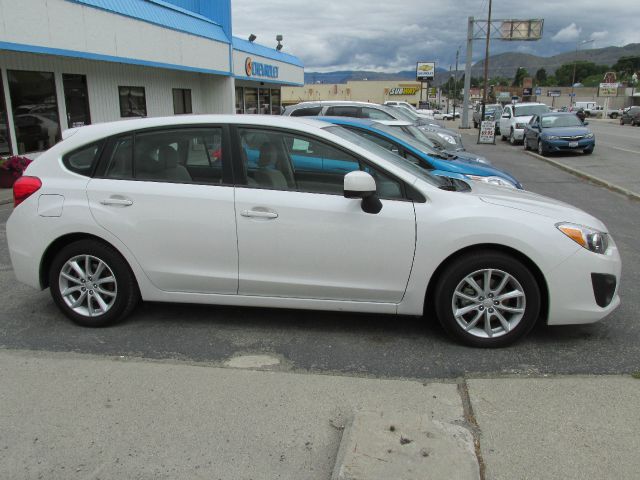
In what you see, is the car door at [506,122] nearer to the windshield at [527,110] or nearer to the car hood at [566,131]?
the windshield at [527,110]

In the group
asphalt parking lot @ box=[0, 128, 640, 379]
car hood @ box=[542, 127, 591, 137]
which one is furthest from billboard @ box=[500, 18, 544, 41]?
asphalt parking lot @ box=[0, 128, 640, 379]

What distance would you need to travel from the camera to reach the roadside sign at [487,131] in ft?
83.4

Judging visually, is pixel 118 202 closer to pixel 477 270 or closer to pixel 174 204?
pixel 174 204

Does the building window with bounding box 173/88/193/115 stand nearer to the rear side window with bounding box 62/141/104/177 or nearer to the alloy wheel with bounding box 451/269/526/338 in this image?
the rear side window with bounding box 62/141/104/177

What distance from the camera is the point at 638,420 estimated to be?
3111mm

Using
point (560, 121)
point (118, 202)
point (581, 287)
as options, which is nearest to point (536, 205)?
point (581, 287)

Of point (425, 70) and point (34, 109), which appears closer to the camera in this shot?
point (34, 109)

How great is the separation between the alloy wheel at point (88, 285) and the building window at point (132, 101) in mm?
14752

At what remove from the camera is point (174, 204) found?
4211mm

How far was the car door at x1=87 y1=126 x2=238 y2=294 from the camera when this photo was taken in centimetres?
419

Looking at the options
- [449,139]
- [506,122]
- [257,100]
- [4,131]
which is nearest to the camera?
[4,131]

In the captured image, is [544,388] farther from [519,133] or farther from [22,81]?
[519,133]

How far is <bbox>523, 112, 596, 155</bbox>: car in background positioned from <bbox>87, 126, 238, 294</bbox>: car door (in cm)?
1759

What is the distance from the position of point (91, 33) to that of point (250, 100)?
19.4 meters
